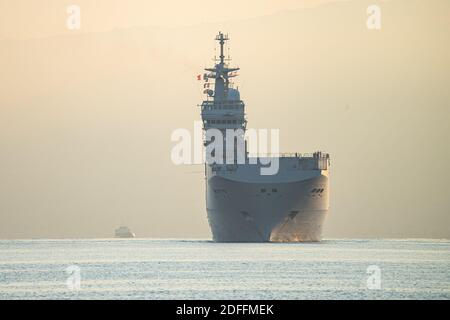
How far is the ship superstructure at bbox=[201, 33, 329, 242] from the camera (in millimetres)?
124125

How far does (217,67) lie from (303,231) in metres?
22.4

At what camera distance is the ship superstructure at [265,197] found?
124 meters

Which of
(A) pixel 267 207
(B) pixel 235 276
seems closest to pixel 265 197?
(A) pixel 267 207

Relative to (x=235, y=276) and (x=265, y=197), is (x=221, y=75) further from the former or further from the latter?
(x=235, y=276)

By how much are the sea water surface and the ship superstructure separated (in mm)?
2846

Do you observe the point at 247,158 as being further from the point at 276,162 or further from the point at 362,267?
the point at 362,267

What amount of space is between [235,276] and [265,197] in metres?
35.6

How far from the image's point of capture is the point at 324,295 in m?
74.7

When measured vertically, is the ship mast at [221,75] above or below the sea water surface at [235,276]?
above

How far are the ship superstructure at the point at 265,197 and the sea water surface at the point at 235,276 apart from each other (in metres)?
2.85

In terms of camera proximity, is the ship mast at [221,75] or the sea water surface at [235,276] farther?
the ship mast at [221,75]

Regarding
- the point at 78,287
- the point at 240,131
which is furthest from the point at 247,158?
the point at 78,287

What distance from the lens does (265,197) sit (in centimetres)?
12362

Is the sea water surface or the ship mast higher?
the ship mast
